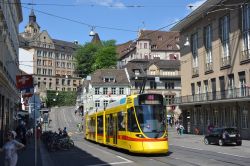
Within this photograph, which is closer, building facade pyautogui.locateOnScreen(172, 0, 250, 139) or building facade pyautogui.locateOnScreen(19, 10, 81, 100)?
building facade pyautogui.locateOnScreen(172, 0, 250, 139)

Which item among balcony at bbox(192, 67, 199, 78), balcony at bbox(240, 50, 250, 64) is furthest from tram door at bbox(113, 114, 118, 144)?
balcony at bbox(192, 67, 199, 78)

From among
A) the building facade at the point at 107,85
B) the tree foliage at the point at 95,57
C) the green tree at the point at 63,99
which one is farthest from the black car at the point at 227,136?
the green tree at the point at 63,99

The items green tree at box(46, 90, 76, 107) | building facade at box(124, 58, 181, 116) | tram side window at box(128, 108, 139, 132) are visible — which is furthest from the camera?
green tree at box(46, 90, 76, 107)

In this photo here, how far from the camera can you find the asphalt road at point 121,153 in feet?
69.3

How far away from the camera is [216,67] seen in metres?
51.6

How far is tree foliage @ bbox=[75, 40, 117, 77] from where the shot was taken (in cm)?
11106

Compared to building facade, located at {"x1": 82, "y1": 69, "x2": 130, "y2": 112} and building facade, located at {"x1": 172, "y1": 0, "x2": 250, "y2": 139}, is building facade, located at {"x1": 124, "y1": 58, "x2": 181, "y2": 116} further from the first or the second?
building facade, located at {"x1": 172, "y1": 0, "x2": 250, "y2": 139}

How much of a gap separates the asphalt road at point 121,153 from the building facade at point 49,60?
1658 inches

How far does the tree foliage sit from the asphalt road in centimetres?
1199

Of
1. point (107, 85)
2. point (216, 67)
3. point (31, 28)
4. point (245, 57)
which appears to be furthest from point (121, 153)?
point (31, 28)

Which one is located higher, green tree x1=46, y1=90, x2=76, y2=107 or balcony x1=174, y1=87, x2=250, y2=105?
green tree x1=46, y1=90, x2=76, y2=107

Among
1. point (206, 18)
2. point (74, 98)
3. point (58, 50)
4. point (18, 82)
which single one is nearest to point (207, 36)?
point (206, 18)

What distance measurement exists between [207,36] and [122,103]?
31.1 m

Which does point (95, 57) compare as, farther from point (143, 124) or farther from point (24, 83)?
point (24, 83)
